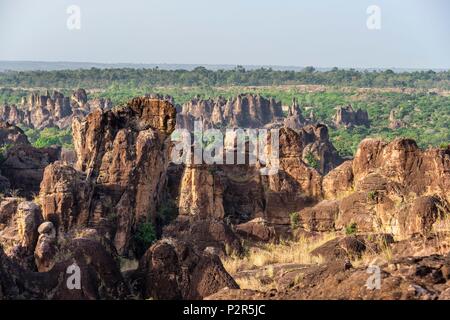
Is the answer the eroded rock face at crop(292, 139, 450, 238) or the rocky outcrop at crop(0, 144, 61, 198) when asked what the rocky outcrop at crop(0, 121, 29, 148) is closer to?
the rocky outcrop at crop(0, 144, 61, 198)

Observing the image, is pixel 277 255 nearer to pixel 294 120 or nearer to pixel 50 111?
pixel 294 120

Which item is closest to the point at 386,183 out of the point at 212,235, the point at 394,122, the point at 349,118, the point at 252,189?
the point at 252,189

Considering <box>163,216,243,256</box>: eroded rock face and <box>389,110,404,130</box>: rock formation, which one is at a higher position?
<box>163,216,243,256</box>: eroded rock face

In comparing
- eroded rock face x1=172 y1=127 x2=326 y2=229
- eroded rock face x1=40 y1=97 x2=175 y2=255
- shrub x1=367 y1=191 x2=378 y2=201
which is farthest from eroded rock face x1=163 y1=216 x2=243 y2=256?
shrub x1=367 y1=191 x2=378 y2=201

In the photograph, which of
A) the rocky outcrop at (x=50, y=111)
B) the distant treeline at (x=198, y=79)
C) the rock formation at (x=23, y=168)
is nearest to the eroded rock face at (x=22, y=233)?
the rock formation at (x=23, y=168)

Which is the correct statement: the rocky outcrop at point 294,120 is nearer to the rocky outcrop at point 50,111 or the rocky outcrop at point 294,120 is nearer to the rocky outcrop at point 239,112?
the rocky outcrop at point 239,112

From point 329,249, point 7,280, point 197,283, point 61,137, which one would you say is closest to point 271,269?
point 329,249
